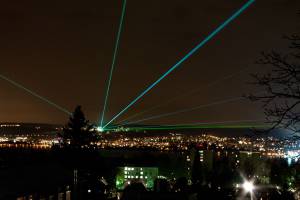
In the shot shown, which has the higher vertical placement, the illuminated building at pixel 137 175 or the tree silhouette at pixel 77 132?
the tree silhouette at pixel 77 132

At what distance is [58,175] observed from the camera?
17531mm

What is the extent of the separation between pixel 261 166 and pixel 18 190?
6453cm

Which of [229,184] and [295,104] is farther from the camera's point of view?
[229,184]

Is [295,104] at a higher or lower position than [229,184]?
higher

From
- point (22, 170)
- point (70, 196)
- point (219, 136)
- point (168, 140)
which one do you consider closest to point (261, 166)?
point (70, 196)

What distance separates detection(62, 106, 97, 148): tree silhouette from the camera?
31391 mm

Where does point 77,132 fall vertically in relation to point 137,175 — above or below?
above

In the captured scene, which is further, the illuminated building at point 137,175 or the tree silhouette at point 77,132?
the illuminated building at point 137,175

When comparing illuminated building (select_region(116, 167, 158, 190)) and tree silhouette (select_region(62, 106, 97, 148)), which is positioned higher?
tree silhouette (select_region(62, 106, 97, 148))

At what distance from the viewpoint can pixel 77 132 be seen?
31422mm

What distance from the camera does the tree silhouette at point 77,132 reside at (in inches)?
1236

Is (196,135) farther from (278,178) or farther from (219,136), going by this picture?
(278,178)

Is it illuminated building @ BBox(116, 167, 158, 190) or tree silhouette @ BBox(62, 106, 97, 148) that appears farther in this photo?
illuminated building @ BBox(116, 167, 158, 190)

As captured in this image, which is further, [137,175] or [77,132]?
[137,175]
